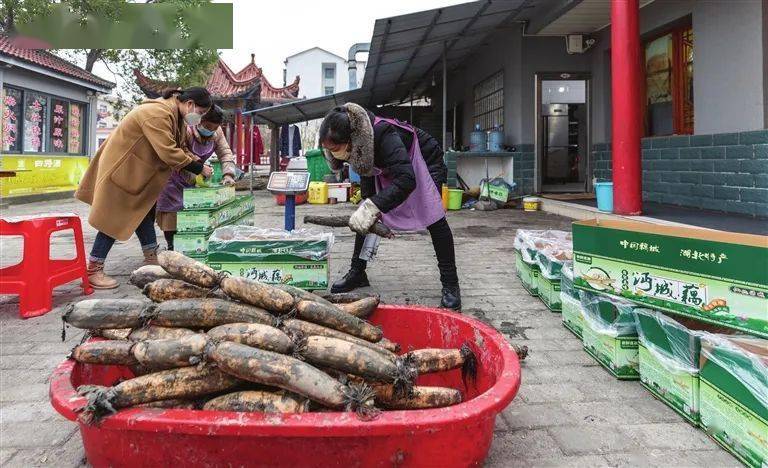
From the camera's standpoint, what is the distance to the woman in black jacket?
294cm

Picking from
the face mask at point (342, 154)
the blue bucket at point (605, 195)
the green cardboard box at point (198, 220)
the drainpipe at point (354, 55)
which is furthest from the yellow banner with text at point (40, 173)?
the blue bucket at point (605, 195)

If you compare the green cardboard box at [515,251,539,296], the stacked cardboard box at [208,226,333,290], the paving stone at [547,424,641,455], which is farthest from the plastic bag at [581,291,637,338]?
the stacked cardboard box at [208,226,333,290]

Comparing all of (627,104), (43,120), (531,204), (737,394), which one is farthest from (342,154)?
(43,120)

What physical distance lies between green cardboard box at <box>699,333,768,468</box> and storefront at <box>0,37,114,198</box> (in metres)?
14.2

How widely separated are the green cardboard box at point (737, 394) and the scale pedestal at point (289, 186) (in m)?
2.89

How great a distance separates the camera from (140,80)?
1825cm

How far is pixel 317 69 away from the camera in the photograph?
139 ft

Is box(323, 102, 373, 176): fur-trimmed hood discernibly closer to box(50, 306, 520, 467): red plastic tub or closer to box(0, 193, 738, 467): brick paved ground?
box(0, 193, 738, 467): brick paved ground

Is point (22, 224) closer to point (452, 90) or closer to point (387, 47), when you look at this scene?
point (387, 47)

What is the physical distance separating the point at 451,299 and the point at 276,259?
118cm

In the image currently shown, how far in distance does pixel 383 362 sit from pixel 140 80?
64.9 feet

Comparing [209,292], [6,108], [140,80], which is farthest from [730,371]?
[140,80]

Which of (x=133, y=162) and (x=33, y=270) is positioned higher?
(x=133, y=162)

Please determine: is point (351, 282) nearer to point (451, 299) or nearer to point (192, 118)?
point (451, 299)
